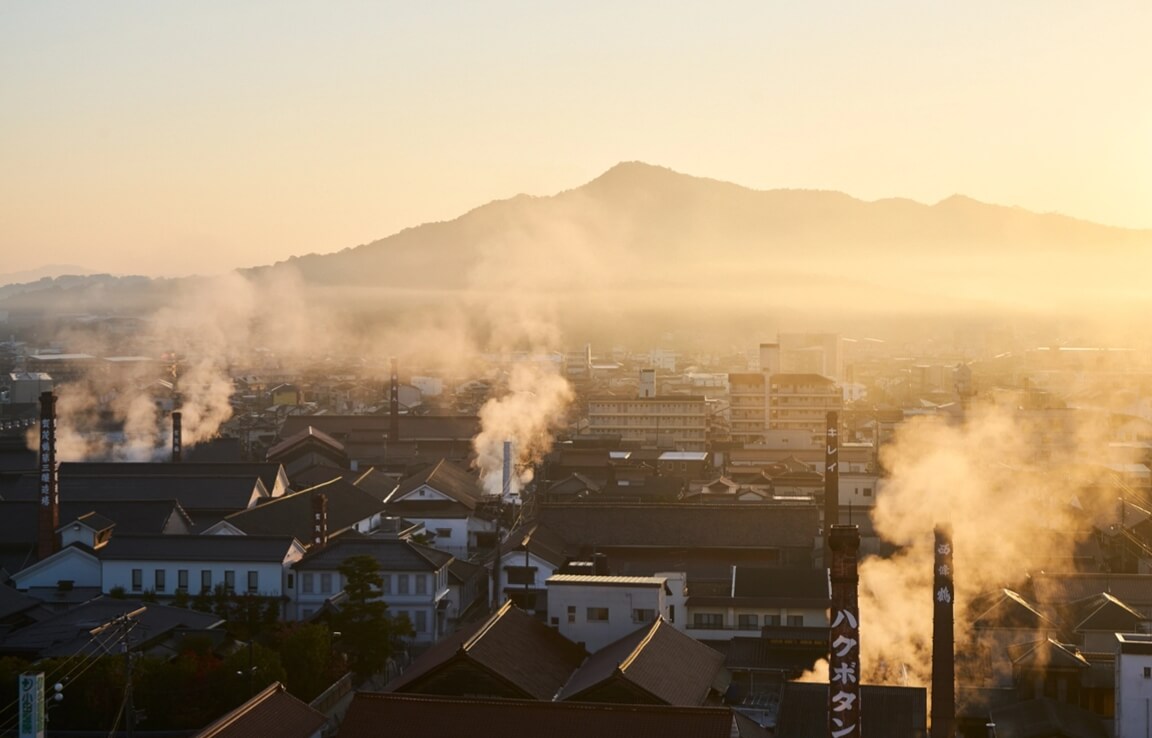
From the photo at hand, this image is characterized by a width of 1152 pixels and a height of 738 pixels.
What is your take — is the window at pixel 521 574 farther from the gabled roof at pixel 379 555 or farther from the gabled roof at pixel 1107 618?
the gabled roof at pixel 1107 618

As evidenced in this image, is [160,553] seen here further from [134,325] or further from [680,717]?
[134,325]

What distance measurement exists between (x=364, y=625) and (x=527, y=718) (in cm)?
609

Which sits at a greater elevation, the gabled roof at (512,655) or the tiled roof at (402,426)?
the tiled roof at (402,426)

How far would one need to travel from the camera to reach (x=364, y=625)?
19.7 meters

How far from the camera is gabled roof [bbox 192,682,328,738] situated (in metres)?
13.5

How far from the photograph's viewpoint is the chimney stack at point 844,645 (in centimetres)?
1192

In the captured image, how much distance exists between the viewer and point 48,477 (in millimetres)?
24016

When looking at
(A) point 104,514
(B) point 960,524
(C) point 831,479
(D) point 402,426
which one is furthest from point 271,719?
(D) point 402,426

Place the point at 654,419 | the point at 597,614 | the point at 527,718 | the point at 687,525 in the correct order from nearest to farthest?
the point at 527,718, the point at 597,614, the point at 687,525, the point at 654,419

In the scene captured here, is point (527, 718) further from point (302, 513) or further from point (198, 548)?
point (302, 513)

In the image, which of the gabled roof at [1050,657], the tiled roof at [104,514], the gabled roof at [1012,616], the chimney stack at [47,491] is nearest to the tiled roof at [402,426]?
the tiled roof at [104,514]

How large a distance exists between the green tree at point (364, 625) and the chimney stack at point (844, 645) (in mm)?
9222

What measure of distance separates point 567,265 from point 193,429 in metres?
125

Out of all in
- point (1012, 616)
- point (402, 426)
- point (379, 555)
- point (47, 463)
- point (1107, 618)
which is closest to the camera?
point (1107, 618)
